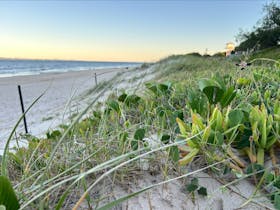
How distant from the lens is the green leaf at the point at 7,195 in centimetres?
54

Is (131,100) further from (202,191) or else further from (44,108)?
(44,108)

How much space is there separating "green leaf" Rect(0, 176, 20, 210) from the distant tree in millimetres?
21523

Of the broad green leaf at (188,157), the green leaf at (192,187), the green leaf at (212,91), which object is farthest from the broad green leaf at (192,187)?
the green leaf at (212,91)

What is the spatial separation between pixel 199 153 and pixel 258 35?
23082 millimetres

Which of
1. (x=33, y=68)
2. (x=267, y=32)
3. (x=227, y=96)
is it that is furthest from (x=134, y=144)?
(x=33, y=68)

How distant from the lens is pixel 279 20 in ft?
66.4

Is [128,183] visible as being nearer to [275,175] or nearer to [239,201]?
[239,201]

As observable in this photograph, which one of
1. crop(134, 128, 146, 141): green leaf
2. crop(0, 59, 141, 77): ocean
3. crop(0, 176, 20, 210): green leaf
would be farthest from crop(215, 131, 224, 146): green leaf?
crop(0, 59, 141, 77): ocean

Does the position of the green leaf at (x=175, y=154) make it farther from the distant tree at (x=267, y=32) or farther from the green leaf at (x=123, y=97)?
the distant tree at (x=267, y=32)

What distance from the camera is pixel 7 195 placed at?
547 mm

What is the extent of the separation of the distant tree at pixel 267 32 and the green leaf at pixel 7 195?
21.5 m

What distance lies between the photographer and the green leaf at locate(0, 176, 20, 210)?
0.54 meters

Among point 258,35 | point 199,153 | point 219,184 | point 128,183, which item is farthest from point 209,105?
point 258,35

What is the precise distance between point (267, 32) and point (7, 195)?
77.7ft
